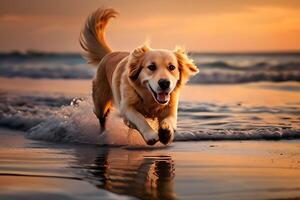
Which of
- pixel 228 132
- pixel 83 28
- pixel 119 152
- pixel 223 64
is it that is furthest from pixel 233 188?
pixel 223 64

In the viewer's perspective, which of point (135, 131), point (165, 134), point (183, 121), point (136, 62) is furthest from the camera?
point (183, 121)

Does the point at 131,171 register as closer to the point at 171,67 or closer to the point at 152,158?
the point at 152,158

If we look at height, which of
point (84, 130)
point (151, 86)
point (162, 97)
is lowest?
point (84, 130)

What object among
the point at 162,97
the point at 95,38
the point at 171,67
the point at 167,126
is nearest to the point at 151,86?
the point at 162,97

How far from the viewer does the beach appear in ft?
16.6

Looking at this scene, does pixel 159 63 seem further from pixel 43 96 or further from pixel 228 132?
pixel 43 96

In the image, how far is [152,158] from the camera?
687 centimetres

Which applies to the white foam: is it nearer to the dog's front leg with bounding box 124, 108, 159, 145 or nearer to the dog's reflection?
the dog's reflection

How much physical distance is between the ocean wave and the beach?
0.01 m

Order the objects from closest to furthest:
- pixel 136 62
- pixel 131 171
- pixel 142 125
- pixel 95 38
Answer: pixel 131 171 → pixel 142 125 → pixel 136 62 → pixel 95 38

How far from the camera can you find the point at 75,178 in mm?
5504

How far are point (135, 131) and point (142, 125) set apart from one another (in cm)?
173

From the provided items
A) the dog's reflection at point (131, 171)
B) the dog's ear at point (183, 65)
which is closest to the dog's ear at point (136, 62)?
the dog's ear at point (183, 65)

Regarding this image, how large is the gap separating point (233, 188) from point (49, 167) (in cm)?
181
